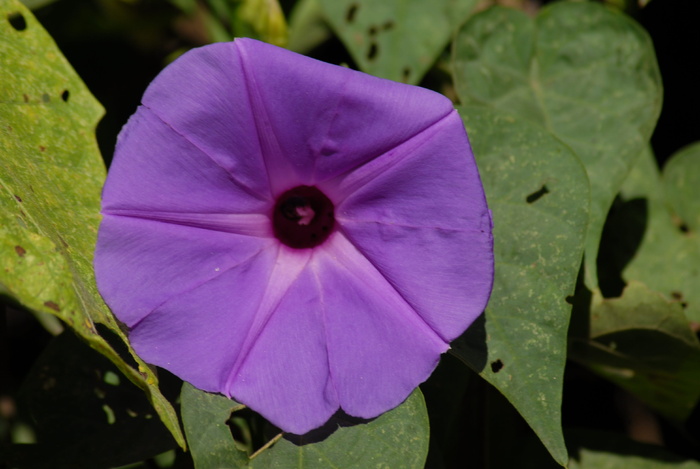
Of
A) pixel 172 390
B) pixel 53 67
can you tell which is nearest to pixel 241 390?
pixel 172 390

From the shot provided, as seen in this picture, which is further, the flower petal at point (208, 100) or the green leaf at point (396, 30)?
the green leaf at point (396, 30)

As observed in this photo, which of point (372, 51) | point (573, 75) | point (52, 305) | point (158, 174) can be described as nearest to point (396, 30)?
point (372, 51)

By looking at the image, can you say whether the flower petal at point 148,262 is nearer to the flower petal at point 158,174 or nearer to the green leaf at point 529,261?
the flower petal at point 158,174

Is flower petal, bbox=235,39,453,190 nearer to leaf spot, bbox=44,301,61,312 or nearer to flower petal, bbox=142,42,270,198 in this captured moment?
flower petal, bbox=142,42,270,198

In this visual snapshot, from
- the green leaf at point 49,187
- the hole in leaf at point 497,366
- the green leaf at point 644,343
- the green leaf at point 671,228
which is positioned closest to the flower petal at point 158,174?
the green leaf at point 49,187

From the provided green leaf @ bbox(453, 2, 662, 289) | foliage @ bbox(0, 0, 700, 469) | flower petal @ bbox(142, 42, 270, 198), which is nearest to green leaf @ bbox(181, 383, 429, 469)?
foliage @ bbox(0, 0, 700, 469)

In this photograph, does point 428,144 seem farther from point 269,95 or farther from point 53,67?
point 53,67

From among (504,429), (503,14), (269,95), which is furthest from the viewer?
(504,429)
